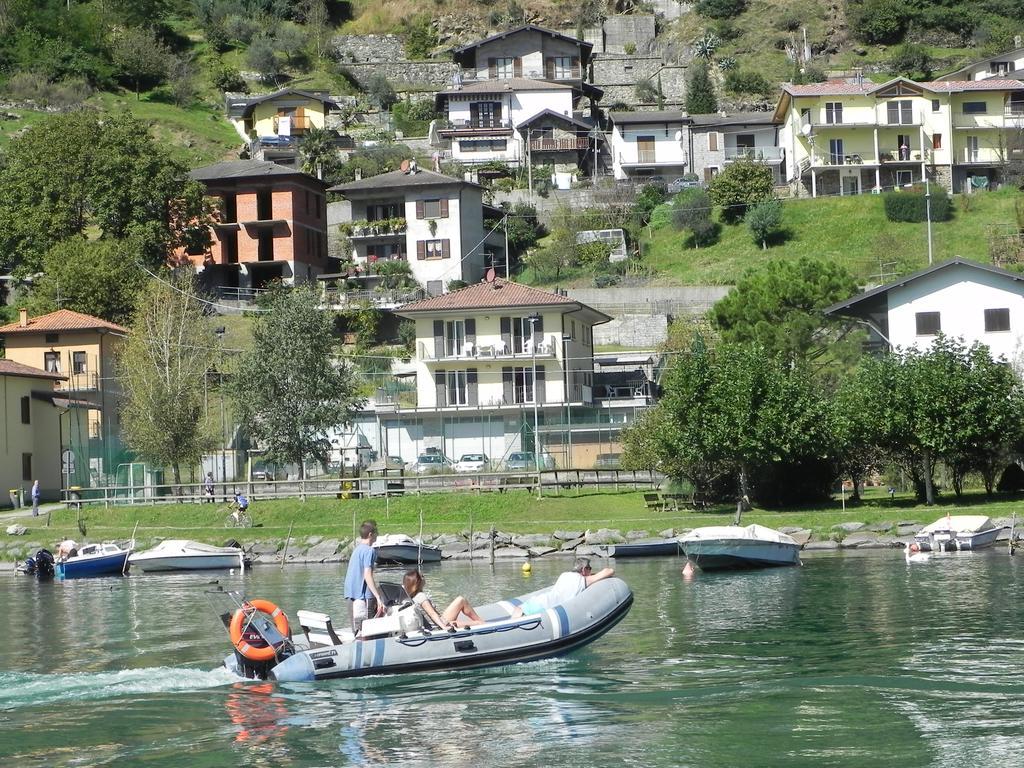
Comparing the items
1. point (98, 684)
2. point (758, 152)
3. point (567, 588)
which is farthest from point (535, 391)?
point (758, 152)

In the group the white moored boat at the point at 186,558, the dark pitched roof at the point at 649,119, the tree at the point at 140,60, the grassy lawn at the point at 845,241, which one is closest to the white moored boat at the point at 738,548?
the white moored boat at the point at 186,558

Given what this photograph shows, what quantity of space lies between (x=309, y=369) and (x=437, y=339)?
42.3 feet

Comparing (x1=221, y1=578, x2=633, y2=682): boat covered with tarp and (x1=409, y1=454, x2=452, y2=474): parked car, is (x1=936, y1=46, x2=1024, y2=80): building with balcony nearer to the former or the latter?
(x1=409, y1=454, x2=452, y2=474): parked car

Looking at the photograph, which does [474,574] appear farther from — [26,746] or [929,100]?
[929,100]

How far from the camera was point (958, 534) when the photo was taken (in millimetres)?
43219

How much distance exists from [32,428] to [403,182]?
33811 millimetres

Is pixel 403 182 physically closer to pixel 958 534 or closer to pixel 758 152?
pixel 758 152

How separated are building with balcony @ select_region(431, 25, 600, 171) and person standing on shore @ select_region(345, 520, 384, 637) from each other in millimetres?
84841

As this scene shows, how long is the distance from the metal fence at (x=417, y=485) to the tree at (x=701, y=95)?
73.0 meters

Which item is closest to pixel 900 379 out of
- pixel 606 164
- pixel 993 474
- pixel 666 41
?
pixel 993 474

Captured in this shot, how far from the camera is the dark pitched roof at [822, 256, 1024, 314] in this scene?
6081cm

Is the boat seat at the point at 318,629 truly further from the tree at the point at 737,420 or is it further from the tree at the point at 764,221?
the tree at the point at 764,221

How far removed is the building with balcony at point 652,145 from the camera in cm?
10912

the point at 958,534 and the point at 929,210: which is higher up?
the point at 929,210
